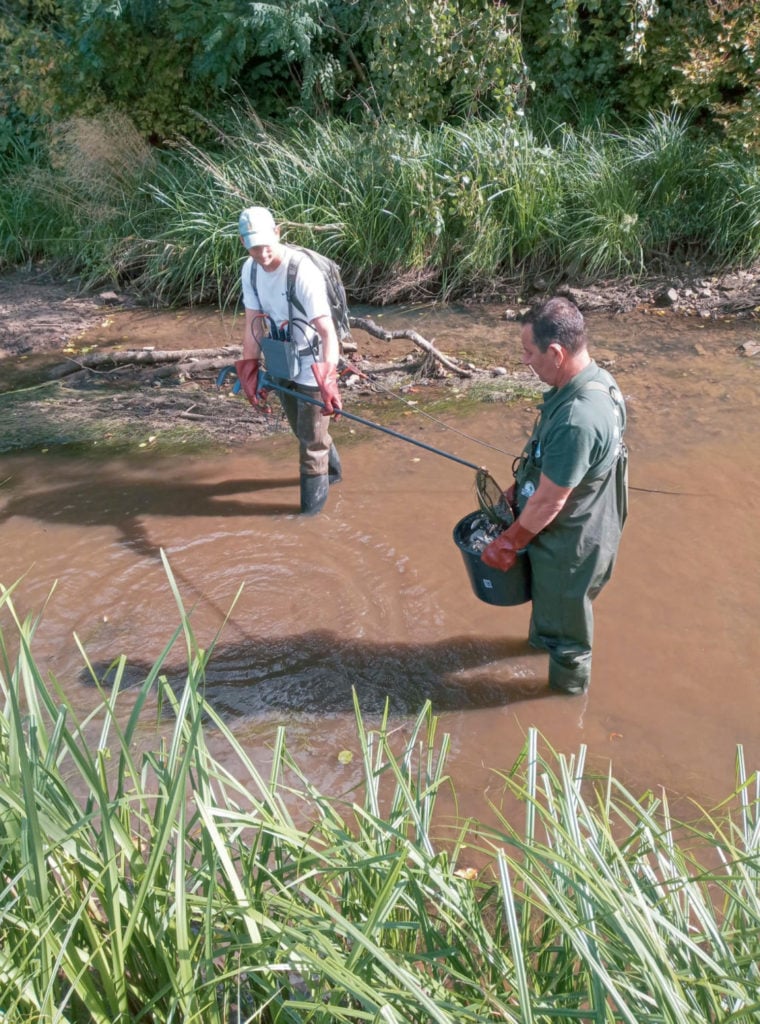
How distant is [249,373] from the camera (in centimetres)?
557

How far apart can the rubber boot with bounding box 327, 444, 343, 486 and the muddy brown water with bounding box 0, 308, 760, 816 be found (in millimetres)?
156

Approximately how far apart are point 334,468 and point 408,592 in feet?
4.65

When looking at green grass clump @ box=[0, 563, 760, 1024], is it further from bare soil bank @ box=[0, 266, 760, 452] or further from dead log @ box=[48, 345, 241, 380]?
dead log @ box=[48, 345, 241, 380]

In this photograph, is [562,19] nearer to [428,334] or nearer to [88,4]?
[428,334]

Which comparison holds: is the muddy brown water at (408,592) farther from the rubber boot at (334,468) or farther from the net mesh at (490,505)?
the net mesh at (490,505)

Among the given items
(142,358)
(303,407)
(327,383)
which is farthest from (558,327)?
(142,358)

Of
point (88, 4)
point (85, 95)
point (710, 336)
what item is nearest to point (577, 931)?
point (710, 336)

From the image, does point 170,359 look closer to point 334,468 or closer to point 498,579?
point 334,468

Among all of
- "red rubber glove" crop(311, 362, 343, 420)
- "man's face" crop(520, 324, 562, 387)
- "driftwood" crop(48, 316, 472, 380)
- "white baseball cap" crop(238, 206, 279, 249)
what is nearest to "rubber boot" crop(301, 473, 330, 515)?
"red rubber glove" crop(311, 362, 343, 420)

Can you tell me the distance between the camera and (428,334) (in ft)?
28.0

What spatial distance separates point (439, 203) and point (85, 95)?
5676mm

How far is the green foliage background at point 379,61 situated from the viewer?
28.5ft

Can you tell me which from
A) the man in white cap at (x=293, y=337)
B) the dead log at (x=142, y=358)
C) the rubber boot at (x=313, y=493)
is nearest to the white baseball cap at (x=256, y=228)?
the man in white cap at (x=293, y=337)

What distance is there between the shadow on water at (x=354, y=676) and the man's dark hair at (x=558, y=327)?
5.76 feet
